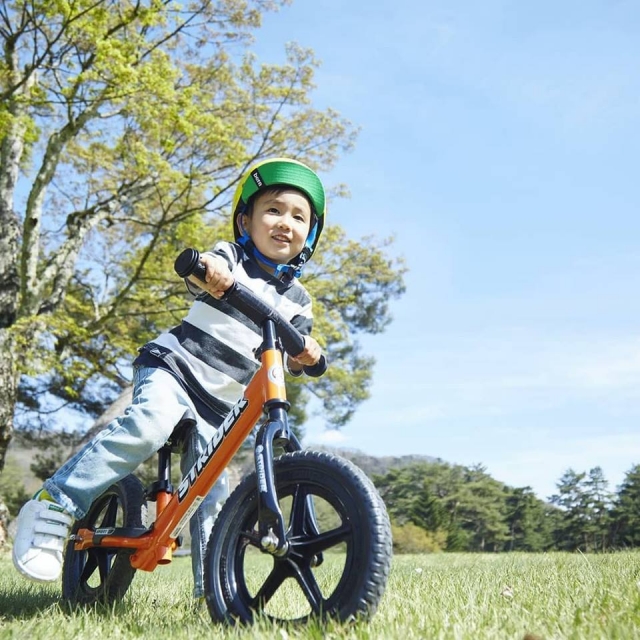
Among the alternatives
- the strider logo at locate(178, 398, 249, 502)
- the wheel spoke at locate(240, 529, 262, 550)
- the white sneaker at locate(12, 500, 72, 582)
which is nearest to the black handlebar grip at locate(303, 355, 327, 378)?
the strider logo at locate(178, 398, 249, 502)

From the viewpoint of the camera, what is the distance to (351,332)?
20016 millimetres

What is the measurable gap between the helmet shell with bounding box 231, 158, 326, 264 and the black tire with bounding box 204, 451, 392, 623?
1.06 meters

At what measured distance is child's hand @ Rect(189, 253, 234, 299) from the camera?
202 centimetres

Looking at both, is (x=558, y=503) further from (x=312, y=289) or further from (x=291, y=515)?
(x=291, y=515)

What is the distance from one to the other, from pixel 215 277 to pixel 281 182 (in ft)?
2.08

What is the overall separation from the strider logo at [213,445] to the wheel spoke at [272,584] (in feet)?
1.48

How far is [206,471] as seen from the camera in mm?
2145

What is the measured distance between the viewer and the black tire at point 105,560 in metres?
2.48

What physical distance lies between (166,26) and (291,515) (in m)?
11.3

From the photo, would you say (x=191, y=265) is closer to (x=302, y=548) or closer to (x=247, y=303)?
(x=247, y=303)

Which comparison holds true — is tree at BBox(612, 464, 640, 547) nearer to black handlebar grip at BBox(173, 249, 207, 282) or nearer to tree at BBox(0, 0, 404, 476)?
tree at BBox(0, 0, 404, 476)

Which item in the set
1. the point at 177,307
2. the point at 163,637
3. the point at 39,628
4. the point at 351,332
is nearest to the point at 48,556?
the point at 39,628

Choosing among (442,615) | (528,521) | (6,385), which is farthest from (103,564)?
A: (528,521)

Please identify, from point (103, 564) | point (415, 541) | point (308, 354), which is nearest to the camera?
point (308, 354)
